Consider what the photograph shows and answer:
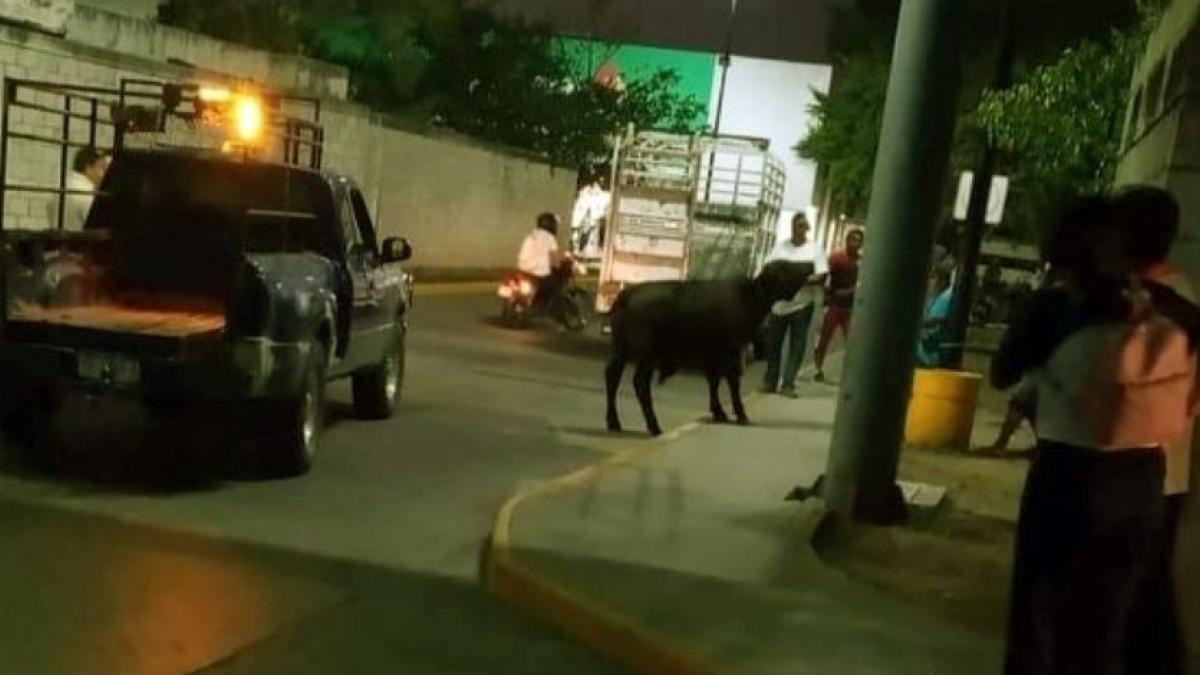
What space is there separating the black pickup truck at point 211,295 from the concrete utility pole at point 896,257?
336cm

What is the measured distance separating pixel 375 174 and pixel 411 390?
48.9 feet

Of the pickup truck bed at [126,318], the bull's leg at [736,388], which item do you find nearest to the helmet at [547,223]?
the bull's leg at [736,388]

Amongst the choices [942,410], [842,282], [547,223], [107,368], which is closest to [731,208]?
[547,223]

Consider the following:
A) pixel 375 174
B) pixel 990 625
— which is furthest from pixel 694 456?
pixel 375 174

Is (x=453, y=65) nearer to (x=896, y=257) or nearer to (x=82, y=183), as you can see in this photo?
(x=82, y=183)

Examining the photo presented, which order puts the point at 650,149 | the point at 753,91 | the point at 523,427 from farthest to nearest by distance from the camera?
the point at 753,91 → the point at 650,149 → the point at 523,427

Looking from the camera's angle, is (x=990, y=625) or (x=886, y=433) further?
(x=886, y=433)

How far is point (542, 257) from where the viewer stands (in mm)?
23594

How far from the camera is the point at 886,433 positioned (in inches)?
406

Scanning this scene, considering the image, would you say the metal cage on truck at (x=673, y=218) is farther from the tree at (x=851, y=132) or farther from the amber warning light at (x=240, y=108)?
the tree at (x=851, y=132)

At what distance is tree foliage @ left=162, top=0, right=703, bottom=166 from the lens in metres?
32.7

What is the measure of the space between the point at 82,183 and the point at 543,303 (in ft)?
37.4

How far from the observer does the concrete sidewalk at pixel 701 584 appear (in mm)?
7027

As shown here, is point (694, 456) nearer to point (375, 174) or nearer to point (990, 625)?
point (990, 625)
